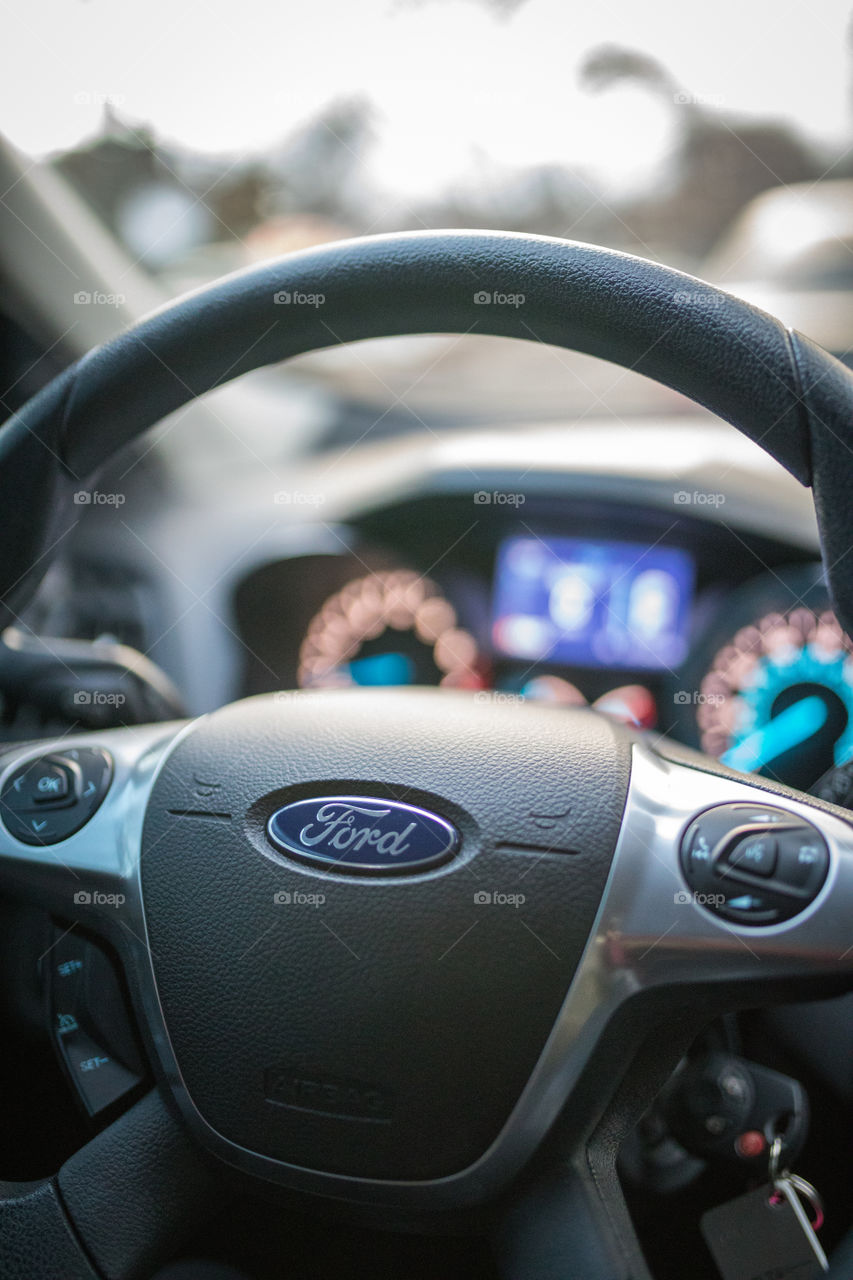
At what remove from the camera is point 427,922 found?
2.21 ft

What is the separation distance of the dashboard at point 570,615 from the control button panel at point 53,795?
43.8 inches

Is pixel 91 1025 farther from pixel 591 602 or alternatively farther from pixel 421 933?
pixel 591 602

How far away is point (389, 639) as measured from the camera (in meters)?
2.42

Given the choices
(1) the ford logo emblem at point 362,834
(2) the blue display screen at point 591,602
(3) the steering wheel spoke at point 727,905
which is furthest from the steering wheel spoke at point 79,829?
(2) the blue display screen at point 591,602

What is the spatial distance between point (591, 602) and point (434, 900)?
1.59 metres

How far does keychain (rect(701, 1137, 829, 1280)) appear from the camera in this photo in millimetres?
693

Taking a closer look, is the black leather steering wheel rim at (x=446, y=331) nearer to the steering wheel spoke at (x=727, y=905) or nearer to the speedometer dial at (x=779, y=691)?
the steering wheel spoke at (x=727, y=905)

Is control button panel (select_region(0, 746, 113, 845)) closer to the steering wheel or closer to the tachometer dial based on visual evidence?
the steering wheel

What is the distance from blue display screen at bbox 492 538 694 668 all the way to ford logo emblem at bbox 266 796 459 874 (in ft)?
Result: 4.92

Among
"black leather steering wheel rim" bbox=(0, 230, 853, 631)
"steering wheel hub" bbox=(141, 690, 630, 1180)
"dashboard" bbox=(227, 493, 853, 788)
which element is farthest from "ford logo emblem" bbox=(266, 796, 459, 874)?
"dashboard" bbox=(227, 493, 853, 788)

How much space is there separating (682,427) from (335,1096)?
1798 millimetres

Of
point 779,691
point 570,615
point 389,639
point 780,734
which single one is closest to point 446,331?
point 780,734

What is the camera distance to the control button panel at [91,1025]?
2.50 ft

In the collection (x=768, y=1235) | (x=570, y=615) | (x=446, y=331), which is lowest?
(x=768, y=1235)
